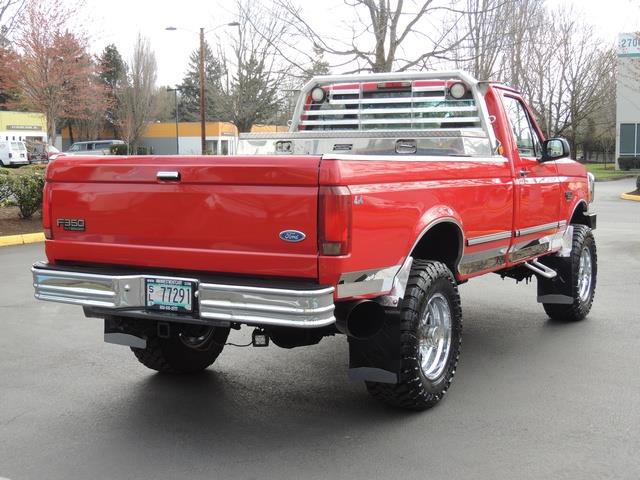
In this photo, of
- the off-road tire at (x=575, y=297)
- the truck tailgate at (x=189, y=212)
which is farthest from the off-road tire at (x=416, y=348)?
the off-road tire at (x=575, y=297)

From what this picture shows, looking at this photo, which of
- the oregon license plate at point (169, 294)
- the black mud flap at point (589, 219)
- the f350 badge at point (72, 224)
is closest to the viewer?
the oregon license plate at point (169, 294)

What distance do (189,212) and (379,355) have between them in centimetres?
135

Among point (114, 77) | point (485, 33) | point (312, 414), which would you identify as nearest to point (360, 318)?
point (312, 414)

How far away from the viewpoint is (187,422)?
4.55 meters

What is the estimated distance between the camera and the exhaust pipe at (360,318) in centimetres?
Answer: 413

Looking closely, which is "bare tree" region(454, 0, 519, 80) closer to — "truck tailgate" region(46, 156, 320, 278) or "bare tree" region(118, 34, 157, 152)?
"truck tailgate" region(46, 156, 320, 278)

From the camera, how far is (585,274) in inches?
292

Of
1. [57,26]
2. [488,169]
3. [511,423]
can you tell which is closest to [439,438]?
[511,423]

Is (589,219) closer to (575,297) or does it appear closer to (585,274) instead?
(585,274)

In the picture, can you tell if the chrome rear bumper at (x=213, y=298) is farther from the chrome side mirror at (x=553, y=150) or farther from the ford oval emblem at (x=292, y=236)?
the chrome side mirror at (x=553, y=150)

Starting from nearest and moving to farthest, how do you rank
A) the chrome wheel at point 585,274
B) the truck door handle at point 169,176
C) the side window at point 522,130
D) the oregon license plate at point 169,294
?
the oregon license plate at point 169,294 < the truck door handle at point 169,176 < the side window at point 522,130 < the chrome wheel at point 585,274

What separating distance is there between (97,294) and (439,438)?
6.87ft

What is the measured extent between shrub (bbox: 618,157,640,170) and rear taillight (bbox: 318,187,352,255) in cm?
4514

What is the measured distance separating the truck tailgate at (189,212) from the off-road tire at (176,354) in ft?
3.44
